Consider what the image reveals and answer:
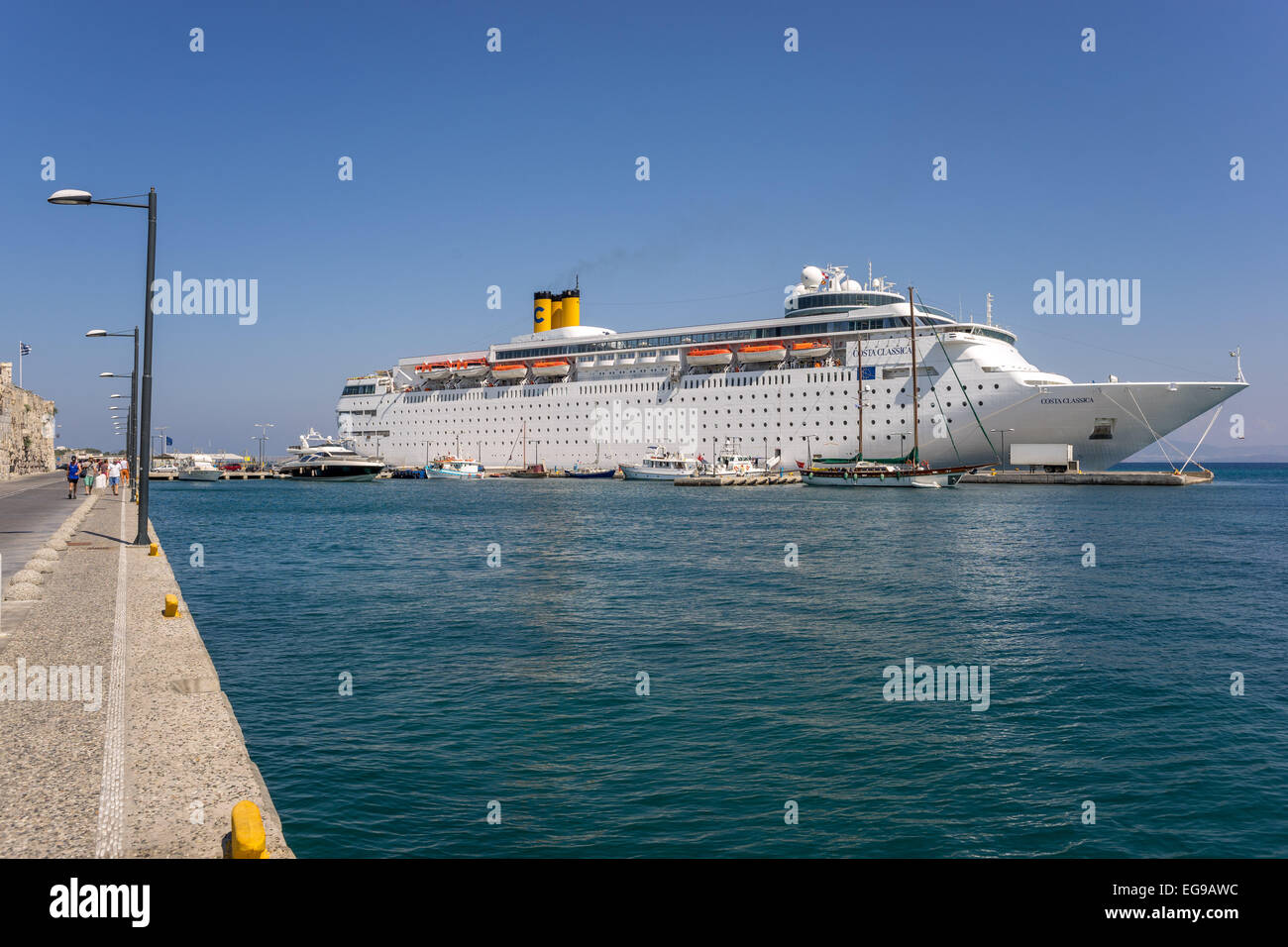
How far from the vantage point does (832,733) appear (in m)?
8.98

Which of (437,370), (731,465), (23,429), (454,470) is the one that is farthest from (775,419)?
(23,429)

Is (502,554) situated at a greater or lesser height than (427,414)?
lesser

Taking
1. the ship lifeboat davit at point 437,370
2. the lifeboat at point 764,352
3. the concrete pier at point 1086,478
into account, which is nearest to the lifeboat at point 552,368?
the ship lifeboat davit at point 437,370

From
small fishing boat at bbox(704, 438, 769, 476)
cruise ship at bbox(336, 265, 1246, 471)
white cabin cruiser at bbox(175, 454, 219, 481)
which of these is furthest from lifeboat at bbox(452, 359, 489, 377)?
white cabin cruiser at bbox(175, 454, 219, 481)

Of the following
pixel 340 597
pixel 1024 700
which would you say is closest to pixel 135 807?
pixel 1024 700

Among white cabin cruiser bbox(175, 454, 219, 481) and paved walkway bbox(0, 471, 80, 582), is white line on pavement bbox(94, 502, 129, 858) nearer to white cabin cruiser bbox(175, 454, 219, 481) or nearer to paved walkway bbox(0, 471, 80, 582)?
paved walkway bbox(0, 471, 80, 582)

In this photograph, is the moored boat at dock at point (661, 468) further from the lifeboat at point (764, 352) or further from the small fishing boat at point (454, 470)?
the small fishing boat at point (454, 470)

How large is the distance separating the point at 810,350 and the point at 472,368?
38678 mm

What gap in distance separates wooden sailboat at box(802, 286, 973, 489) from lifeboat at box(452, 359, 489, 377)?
3949 cm

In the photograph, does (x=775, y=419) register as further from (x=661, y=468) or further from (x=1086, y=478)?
(x=1086, y=478)

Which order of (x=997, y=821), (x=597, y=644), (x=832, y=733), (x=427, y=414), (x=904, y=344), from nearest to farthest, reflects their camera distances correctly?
(x=997, y=821) < (x=832, y=733) < (x=597, y=644) < (x=904, y=344) < (x=427, y=414)

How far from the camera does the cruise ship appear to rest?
58.9m
